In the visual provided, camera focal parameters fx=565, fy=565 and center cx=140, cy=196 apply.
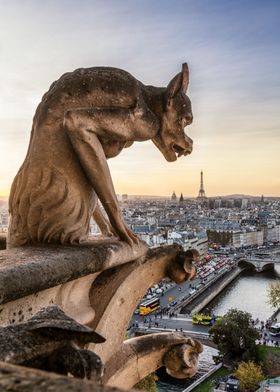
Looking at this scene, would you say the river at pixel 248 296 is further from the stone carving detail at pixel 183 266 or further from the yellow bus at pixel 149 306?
the stone carving detail at pixel 183 266

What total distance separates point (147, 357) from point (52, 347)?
130 centimetres

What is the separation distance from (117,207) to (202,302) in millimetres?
23743

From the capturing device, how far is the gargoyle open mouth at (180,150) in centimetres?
206

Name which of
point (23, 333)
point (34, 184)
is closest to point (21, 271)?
point (34, 184)

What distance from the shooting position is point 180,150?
6.84 ft

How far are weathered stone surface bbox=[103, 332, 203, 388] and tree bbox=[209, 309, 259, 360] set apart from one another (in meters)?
14.5

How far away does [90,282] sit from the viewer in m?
1.76

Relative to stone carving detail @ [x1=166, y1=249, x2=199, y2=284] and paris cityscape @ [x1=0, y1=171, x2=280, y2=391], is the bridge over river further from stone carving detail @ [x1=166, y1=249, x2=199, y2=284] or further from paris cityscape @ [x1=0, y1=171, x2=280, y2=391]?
stone carving detail @ [x1=166, y1=249, x2=199, y2=284]

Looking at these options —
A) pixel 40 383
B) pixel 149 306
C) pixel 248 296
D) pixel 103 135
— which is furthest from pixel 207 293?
pixel 40 383

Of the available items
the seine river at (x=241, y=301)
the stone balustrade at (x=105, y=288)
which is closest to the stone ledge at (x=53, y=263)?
the stone balustrade at (x=105, y=288)

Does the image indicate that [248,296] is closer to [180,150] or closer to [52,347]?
[180,150]

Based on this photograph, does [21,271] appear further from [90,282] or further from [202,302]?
[202,302]

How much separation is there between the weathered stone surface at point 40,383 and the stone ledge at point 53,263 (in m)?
0.79

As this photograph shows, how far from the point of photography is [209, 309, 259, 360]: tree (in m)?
16.2
